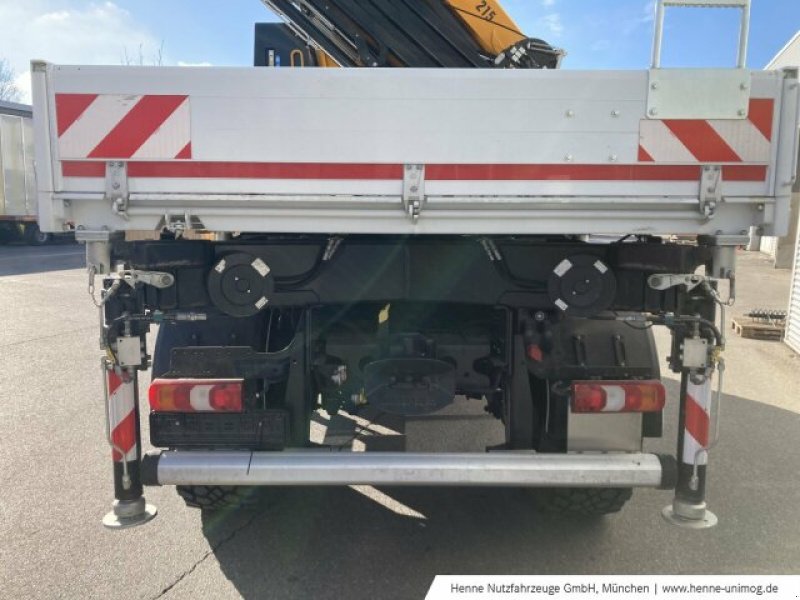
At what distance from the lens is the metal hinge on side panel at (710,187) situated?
2.33 metres

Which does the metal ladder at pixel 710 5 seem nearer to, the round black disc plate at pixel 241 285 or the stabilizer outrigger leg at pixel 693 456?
the stabilizer outrigger leg at pixel 693 456

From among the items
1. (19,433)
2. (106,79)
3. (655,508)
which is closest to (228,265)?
(106,79)

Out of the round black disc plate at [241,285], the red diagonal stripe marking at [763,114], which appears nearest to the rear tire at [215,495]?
the round black disc plate at [241,285]

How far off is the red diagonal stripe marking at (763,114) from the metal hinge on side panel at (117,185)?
96.6 inches

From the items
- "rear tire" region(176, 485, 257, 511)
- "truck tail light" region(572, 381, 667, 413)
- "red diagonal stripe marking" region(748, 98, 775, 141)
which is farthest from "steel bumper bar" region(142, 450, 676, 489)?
"red diagonal stripe marking" region(748, 98, 775, 141)

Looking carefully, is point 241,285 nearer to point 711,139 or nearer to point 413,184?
point 413,184

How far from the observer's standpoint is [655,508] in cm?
354

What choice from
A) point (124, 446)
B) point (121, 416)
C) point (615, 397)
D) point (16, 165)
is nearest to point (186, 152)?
point (121, 416)

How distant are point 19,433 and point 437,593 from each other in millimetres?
3656

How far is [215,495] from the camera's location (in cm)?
311

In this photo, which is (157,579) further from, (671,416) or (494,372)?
(671,416)

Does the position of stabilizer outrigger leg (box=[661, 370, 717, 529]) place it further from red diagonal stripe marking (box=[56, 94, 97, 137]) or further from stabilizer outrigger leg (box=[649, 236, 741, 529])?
red diagonal stripe marking (box=[56, 94, 97, 137])

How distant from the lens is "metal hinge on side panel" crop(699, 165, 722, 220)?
7.65ft

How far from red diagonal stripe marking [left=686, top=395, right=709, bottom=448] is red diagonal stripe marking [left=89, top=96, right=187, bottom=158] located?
8.09ft
